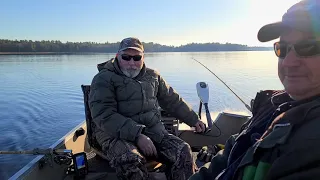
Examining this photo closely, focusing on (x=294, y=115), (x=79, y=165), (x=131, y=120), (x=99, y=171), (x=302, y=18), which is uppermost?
(x=302, y=18)

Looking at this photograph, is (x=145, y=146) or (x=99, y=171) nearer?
(x=145, y=146)

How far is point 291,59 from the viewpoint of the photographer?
3.84ft

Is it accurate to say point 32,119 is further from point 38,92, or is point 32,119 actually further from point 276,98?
point 276,98

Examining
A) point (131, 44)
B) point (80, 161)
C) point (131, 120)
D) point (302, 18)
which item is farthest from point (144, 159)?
point (302, 18)

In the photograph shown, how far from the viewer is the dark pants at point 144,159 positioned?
2.41 meters

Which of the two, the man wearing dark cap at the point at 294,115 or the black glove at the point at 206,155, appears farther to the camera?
the black glove at the point at 206,155

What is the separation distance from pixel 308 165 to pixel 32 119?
8726 mm

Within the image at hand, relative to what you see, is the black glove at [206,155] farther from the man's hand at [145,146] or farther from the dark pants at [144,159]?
the man's hand at [145,146]

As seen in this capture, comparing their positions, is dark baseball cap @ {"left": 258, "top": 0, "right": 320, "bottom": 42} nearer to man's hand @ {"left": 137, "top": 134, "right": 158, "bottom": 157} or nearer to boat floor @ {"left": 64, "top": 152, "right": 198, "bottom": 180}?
man's hand @ {"left": 137, "top": 134, "right": 158, "bottom": 157}

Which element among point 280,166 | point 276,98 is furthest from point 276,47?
point 280,166

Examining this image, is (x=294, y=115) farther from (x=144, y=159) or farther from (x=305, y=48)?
(x=144, y=159)

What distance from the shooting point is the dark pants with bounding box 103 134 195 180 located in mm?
2406

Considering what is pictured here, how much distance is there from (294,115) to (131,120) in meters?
1.78

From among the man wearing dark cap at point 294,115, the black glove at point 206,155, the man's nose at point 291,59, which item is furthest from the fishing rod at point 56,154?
the man's nose at point 291,59
